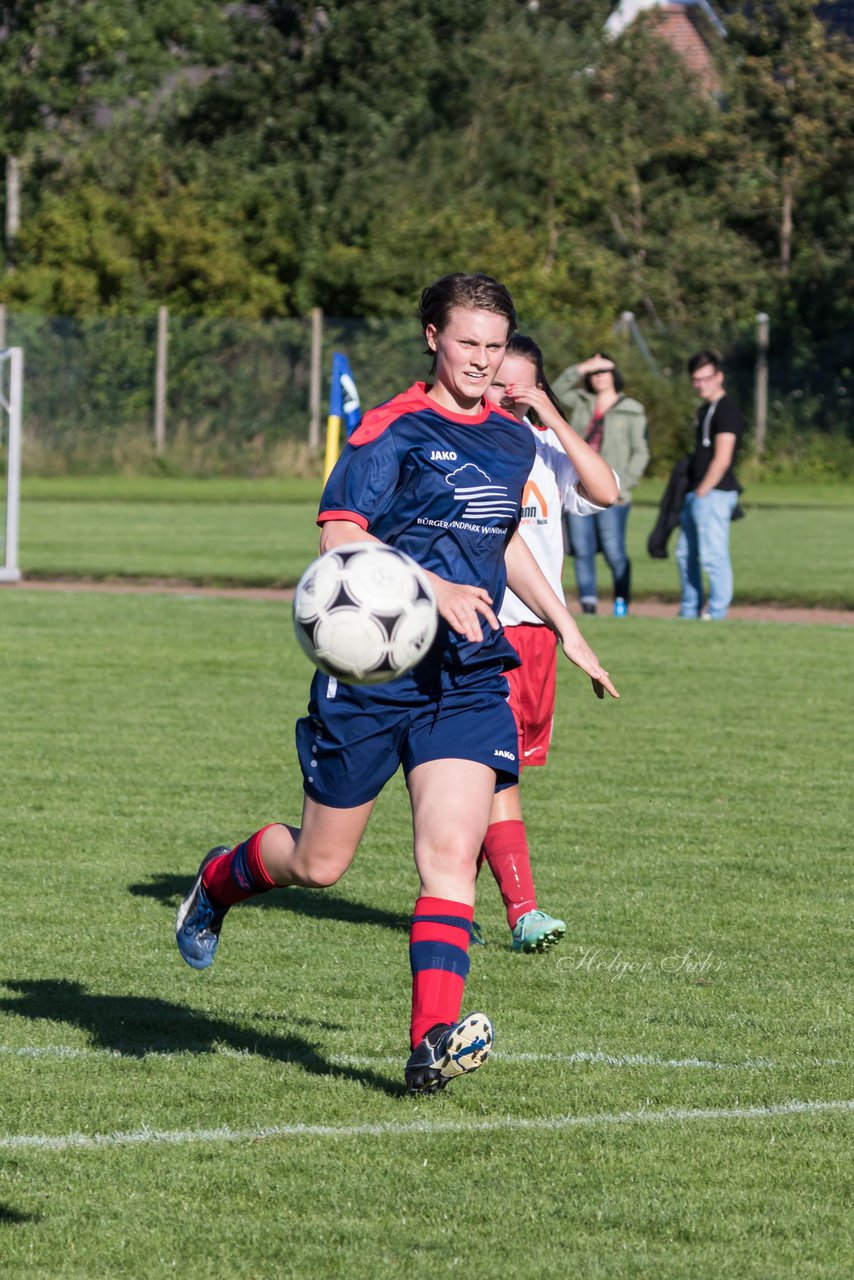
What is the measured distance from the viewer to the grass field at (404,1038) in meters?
3.93

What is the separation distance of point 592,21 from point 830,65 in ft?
42.8

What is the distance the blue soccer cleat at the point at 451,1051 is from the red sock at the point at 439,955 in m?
0.11

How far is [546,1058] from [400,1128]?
0.68 m

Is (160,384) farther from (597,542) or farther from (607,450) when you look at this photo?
(607,450)

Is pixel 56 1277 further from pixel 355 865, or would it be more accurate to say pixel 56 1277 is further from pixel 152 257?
pixel 152 257

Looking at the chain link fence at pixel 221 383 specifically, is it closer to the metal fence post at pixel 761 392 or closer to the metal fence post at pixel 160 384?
the metal fence post at pixel 160 384

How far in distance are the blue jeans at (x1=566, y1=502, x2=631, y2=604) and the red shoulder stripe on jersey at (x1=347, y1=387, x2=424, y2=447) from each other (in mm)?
11166

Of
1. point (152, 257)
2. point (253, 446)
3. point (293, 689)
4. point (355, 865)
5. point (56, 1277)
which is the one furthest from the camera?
point (152, 257)

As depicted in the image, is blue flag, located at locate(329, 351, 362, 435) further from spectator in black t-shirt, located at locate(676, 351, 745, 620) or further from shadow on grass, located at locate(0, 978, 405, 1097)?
shadow on grass, located at locate(0, 978, 405, 1097)

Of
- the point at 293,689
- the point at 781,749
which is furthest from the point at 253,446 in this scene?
the point at 781,749

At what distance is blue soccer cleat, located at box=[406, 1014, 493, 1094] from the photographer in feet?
14.8

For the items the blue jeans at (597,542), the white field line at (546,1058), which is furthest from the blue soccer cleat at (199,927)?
the blue jeans at (597,542)

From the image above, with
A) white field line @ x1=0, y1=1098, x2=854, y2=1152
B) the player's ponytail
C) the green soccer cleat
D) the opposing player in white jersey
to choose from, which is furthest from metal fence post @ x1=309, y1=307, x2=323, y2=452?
white field line @ x1=0, y1=1098, x2=854, y2=1152

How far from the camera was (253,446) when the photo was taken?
3803cm
